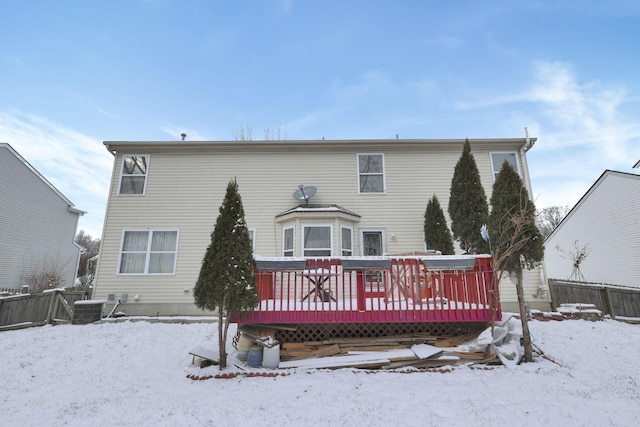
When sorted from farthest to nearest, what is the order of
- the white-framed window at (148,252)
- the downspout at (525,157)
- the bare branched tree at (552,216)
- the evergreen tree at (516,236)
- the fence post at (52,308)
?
the bare branched tree at (552,216)
the downspout at (525,157)
the white-framed window at (148,252)
the fence post at (52,308)
the evergreen tree at (516,236)

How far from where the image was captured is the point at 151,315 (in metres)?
9.02

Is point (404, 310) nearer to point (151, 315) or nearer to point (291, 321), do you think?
point (291, 321)

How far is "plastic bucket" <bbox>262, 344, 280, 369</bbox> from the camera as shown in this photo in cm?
482

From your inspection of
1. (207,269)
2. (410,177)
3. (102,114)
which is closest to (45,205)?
(102,114)

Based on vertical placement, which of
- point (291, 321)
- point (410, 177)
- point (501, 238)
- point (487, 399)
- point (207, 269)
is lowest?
point (487, 399)

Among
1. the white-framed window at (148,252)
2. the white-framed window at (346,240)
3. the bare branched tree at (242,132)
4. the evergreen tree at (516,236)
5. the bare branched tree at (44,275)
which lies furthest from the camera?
the bare branched tree at (242,132)

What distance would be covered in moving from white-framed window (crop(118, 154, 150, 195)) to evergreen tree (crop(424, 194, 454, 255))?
30.5 ft

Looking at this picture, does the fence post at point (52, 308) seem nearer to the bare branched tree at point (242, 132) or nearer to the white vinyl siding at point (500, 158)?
the bare branched tree at point (242, 132)

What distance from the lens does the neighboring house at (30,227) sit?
14.5 m

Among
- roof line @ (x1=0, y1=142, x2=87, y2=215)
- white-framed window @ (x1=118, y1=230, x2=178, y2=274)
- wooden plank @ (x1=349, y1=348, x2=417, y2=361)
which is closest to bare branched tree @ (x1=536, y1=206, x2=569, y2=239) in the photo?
wooden plank @ (x1=349, y1=348, x2=417, y2=361)

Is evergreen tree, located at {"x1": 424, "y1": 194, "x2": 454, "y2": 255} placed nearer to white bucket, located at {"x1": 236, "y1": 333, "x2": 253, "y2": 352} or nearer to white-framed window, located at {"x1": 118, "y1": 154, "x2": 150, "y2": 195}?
white bucket, located at {"x1": 236, "y1": 333, "x2": 253, "y2": 352}

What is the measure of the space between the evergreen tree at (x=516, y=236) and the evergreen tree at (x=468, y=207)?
1.98 m


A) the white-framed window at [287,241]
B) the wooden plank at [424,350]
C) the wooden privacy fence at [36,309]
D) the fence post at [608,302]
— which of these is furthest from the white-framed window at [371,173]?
the wooden privacy fence at [36,309]

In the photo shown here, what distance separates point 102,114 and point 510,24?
16456 mm
